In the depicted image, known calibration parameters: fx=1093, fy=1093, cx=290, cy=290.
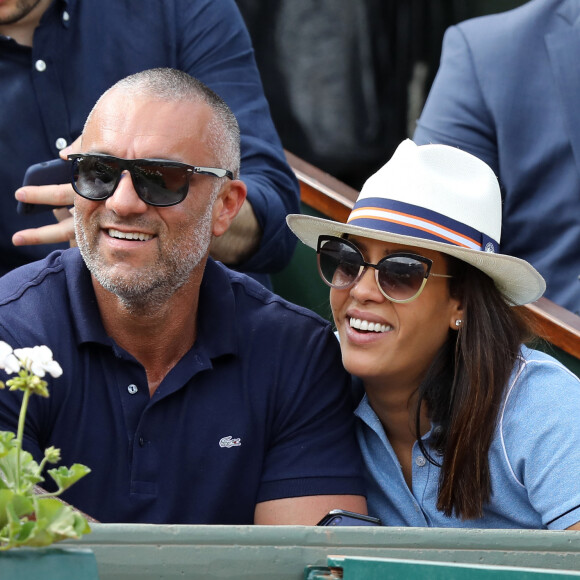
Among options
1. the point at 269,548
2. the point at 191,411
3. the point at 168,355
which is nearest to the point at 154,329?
the point at 168,355

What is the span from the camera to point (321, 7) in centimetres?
471

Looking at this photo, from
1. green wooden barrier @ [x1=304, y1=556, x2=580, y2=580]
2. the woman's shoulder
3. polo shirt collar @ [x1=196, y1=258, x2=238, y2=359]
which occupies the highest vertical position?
green wooden barrier @ [x1=304, y1=556, x2=580, y2=580]

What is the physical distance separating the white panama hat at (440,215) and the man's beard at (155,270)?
27 cm

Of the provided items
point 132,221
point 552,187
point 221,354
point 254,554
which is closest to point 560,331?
point 552,187

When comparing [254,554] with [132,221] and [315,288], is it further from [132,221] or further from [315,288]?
[315,288]

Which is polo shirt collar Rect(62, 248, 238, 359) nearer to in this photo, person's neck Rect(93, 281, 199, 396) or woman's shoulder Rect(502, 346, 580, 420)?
person's neck Rect(93, 281, 199, 396)

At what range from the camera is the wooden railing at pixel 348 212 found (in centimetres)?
321

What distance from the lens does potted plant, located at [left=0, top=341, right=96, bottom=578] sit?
1113mm

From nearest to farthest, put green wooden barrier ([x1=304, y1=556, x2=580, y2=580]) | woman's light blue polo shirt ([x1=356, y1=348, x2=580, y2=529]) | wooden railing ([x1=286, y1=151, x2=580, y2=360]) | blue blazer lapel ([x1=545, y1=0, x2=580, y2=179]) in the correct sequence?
green wooden barrier ([x1=304, y1=556, x2=580, y2=580]), woman's light blue polo shirt ([x1=356, y1=348, x2=580, y2=529]), wooden railing ([x1=286, y1=151, x2=580, y2=360]), blue blazer lapel ([x1=545, y1=0, x2=580, y2=179])

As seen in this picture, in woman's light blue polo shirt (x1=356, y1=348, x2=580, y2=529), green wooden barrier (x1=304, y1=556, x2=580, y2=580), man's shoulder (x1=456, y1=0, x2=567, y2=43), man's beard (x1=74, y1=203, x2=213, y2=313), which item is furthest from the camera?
man's shoulder (x1=456, y1=0, x2=567, y2=43)

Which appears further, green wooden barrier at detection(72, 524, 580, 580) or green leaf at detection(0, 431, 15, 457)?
green wooden barrier at detection(72, 524, 580, 580)

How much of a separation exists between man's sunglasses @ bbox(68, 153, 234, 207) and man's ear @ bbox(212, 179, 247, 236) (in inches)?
8.2

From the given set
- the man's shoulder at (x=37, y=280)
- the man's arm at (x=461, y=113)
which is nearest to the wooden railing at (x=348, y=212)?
the man's arm at (x=461, y=113)

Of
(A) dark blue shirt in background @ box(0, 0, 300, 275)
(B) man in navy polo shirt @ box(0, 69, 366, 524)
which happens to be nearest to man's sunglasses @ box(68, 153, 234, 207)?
(B) man in navy polo shirt @ box(0, 69, 366, 524)
